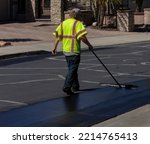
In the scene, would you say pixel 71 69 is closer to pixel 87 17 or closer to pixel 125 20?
pixel 125 20

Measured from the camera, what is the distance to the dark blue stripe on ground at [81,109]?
9.93 meters

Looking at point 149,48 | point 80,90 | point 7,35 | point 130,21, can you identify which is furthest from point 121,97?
point 130,21

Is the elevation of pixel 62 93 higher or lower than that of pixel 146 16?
lower

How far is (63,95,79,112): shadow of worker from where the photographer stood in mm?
11289

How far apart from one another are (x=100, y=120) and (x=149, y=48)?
16.8 metres

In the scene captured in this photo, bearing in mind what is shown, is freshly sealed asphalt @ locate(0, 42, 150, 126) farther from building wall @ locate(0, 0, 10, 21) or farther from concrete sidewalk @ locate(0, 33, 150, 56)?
building wall @ locate(0, 0, 10, 21)

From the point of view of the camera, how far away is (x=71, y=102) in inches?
471

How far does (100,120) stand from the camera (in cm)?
988

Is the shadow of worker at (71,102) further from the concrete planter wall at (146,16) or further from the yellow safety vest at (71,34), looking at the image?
the concrete planter wall at (146,16)

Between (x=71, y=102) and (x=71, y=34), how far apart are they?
160 centimetres

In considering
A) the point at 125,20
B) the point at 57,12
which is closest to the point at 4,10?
the point at 57,12

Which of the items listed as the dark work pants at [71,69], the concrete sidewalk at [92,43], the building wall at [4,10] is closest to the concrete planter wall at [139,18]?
the concrete sidewalk at [92,43]

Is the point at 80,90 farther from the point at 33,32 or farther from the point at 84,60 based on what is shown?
the point at 33,32

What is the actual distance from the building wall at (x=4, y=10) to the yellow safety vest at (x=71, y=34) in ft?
97.1
